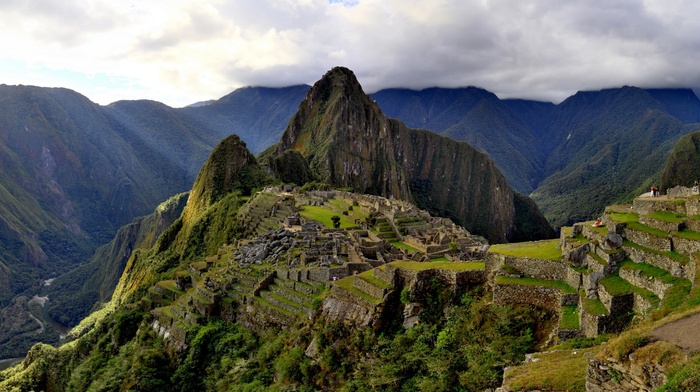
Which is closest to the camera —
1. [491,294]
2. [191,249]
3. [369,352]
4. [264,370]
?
[491,294]

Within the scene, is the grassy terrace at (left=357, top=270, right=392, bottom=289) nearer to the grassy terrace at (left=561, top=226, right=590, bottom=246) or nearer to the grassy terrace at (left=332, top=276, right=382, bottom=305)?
the grassy terrace at (left=332, top=276, right=382, bottom=305)

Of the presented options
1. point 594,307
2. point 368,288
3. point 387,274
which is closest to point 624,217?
point 594,307

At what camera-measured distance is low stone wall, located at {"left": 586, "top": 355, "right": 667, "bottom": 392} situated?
8555 mm

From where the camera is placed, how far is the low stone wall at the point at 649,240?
591 inches

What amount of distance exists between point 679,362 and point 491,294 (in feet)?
33.7

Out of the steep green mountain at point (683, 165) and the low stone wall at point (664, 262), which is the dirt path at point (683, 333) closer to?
the low stone wall at point (664, 262)

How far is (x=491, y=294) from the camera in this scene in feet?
60.8

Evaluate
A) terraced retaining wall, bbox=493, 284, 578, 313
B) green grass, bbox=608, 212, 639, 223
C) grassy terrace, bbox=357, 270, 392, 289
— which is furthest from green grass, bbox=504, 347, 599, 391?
grassy terrace, bbox=357, 270, 392, 289

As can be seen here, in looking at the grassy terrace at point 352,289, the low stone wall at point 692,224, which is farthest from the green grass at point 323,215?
the low stone wall at point 692,224

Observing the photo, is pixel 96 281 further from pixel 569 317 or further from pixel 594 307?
pixel 594 307

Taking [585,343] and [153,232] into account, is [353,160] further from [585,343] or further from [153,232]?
[585,343]

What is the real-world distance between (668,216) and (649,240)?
6.32 ft

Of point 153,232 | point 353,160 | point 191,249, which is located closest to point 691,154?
point 353,160

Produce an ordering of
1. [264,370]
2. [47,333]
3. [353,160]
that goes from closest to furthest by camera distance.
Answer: [264,370], [47,333], [353,160]
